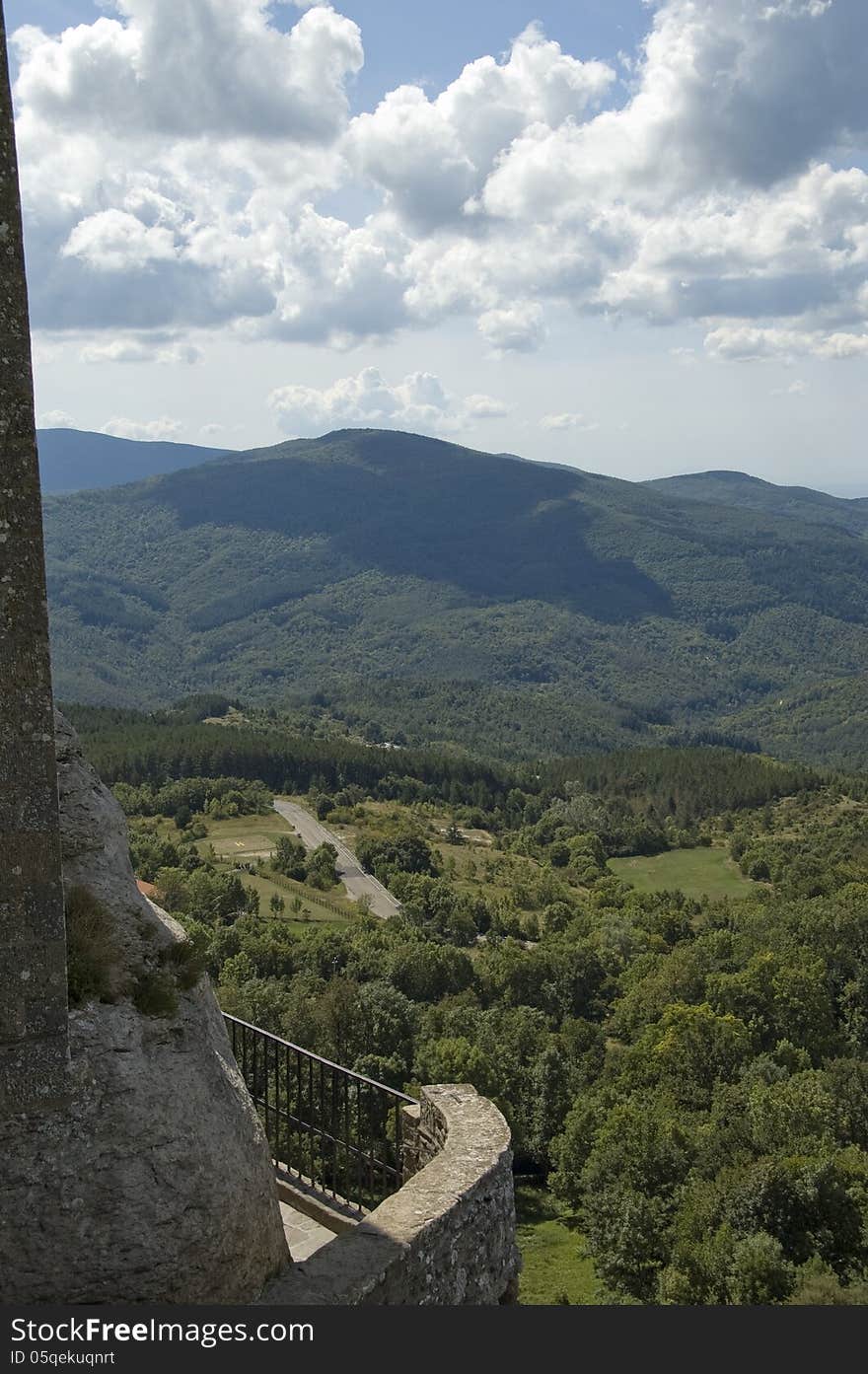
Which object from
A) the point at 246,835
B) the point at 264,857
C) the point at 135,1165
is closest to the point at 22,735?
the point at 135,1165

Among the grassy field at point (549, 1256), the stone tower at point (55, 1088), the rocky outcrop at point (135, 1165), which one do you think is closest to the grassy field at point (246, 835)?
the grassy field at point (549, 1256)

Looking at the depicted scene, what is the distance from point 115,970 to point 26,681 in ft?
8.38

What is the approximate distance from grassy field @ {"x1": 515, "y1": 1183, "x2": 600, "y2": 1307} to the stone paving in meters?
32.5

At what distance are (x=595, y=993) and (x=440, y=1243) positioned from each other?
74275mm

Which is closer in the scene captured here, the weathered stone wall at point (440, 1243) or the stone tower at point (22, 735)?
the stone tower at point (22, 735)

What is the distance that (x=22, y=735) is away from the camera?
7043mm

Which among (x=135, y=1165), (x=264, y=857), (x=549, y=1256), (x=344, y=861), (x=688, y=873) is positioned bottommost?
(x=688, y=873)

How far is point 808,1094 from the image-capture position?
49.2m

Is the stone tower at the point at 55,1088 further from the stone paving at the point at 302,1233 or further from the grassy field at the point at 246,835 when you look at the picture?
the grassy field at the point at 246,835

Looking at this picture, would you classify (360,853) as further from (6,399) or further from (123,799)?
(6,399)

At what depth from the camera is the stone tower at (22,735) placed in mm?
6934

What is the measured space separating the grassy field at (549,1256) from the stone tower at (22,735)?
124 ft

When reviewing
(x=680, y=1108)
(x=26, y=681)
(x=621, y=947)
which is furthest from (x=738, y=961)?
(x=26, y=681)

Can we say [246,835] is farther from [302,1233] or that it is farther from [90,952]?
[90,952]
